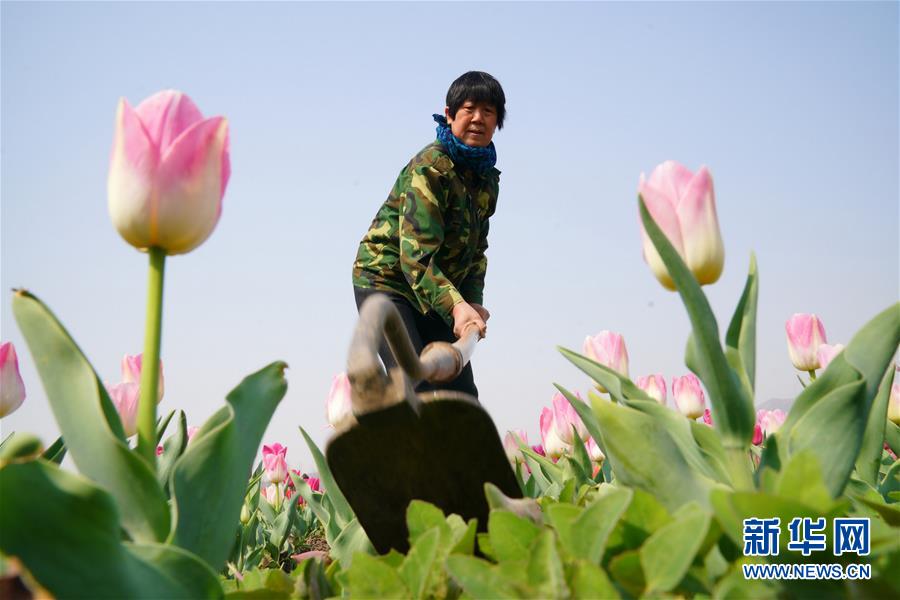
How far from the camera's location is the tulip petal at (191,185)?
3.36 feet

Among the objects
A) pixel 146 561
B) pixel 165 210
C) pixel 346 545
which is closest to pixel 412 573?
pixel 146 561

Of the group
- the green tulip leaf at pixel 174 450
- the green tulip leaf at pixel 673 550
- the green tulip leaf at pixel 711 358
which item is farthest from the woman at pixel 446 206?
the green tulip leaf at pixel 673 550

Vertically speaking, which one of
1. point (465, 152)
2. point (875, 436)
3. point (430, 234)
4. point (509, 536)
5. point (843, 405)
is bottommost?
point (875, 436)

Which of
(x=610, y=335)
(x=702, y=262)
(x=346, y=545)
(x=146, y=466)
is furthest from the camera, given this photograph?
(x=610, y=335)

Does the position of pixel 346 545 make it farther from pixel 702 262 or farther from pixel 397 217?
pixel 397 217

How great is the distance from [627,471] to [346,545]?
78 cm

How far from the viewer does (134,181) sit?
1.02 metres

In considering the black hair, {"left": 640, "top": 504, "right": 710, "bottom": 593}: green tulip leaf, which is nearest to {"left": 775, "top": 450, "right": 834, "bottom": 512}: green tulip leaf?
{"left": 640, "top": 504, "right": 710, "bottom": 593}: green tulip leaf

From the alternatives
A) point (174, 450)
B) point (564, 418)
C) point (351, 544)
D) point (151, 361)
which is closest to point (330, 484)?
point (351, 544)

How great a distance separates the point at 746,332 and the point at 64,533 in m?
0.93

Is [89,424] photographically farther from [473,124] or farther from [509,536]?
[473,124]

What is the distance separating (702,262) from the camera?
1.14 m

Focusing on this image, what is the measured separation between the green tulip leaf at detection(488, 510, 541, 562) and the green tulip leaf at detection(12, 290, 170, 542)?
389 mm

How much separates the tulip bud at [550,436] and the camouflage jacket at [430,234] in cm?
62
